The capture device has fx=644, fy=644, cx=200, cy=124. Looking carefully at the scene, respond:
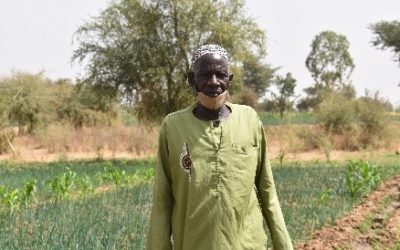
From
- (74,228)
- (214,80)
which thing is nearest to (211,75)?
(214,80)

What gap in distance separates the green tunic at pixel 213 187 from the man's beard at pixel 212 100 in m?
0.08

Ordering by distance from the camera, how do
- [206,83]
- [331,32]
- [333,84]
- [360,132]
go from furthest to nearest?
[331,32], [333,84], [360,132], [206,83]

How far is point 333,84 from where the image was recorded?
51.2 meters

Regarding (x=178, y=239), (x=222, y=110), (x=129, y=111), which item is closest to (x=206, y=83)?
(x=222, y=110)

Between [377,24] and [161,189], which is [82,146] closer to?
[377,24]

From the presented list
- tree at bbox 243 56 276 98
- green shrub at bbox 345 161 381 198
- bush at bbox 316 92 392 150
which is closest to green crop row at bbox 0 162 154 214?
green shrub at bbox 345 161 381 198

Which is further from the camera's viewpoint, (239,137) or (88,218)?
(88,218)

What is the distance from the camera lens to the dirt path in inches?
285

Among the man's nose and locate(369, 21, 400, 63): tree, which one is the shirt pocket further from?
locate(369, 21, 400, 63): tree

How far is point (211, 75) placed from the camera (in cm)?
271

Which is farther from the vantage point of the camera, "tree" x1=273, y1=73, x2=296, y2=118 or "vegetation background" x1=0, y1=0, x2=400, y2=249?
"tree" x1=273, y1=73, x2=296, y2=118

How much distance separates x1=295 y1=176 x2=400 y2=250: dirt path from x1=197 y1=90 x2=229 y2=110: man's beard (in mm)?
4346

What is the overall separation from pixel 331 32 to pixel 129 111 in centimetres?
3233

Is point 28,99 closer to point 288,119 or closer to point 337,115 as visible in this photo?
point 337,115
